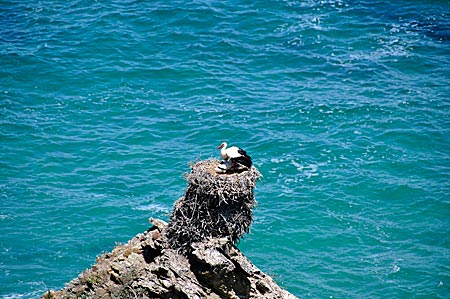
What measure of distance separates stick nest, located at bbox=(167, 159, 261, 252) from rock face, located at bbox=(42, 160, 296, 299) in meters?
0.03

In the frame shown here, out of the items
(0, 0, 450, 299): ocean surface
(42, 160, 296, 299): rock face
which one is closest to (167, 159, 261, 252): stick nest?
(42, 160, 296, 299): rock face

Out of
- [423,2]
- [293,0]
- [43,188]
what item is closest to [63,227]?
[43,188]

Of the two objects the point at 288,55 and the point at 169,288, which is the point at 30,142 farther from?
the point at 169,288

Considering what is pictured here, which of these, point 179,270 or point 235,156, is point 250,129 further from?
point 179,270

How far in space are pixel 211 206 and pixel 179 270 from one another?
2058mm

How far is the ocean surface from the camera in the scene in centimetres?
3462

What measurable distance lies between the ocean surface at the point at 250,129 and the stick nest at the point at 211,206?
431 inches

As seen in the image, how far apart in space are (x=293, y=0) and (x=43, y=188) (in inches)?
1025

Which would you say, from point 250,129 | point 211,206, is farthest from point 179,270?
point 250,129

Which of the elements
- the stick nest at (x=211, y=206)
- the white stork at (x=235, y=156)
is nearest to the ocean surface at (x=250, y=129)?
the stick nest at (x=211, y=206)

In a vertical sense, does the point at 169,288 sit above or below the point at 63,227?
below

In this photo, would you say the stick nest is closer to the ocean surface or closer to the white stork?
the white stork

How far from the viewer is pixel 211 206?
2042 centimetres

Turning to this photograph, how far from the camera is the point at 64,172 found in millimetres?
39344
